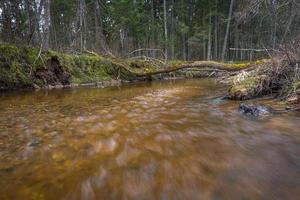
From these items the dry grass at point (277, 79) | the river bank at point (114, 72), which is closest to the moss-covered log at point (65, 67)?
the river bank at point (114, 72)

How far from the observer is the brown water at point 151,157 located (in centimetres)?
138

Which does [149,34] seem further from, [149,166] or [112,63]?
[149,166]

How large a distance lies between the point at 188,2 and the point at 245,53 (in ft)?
37.9

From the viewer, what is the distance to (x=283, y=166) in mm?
1648

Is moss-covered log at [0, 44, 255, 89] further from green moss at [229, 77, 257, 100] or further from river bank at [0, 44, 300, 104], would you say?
green moss at [229, 77, 257, 100]

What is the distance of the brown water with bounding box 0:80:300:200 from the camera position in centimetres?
138

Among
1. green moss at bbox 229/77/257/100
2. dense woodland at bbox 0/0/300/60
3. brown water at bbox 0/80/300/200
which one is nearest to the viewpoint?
brown water at bbox 0/80/300/200

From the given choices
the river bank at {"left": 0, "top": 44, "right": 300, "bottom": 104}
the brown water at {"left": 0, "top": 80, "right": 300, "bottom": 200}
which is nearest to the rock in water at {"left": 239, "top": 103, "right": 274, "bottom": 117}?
the brown water at {"left": 0, "top": 80, "right": 300, "bottom": 200}

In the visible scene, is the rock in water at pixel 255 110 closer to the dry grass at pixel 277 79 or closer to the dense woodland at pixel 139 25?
the dry grass at pixel 277 79

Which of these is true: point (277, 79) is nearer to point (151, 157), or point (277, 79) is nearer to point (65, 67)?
point (151, 157)

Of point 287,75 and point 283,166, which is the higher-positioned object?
point 287,75

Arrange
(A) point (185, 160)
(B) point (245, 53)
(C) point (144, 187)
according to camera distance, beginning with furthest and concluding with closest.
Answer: (B) point (245, 53), (A) point (185, 160), (C) point (144, 187)

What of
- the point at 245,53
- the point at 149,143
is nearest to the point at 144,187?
the point at 149,143

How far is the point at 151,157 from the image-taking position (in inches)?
72.6
